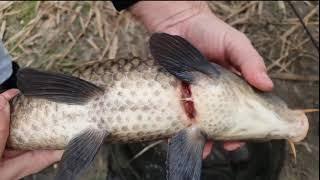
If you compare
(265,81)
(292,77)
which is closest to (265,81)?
(265,81)

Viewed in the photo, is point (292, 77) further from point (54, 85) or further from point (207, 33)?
point (54, 85)

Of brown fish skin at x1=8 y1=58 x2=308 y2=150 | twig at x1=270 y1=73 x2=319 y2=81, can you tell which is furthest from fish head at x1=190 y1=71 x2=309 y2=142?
twig at x1=270 y1=73 x2=319 y2=81

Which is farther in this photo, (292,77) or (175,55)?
(292,77)

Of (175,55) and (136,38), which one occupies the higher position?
(175,55)

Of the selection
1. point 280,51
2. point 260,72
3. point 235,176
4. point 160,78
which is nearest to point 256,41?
point 280,51

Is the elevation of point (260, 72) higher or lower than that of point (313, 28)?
higher

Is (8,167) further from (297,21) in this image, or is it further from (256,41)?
(297,21)

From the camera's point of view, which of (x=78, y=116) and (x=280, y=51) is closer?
(x=78, y=116)
